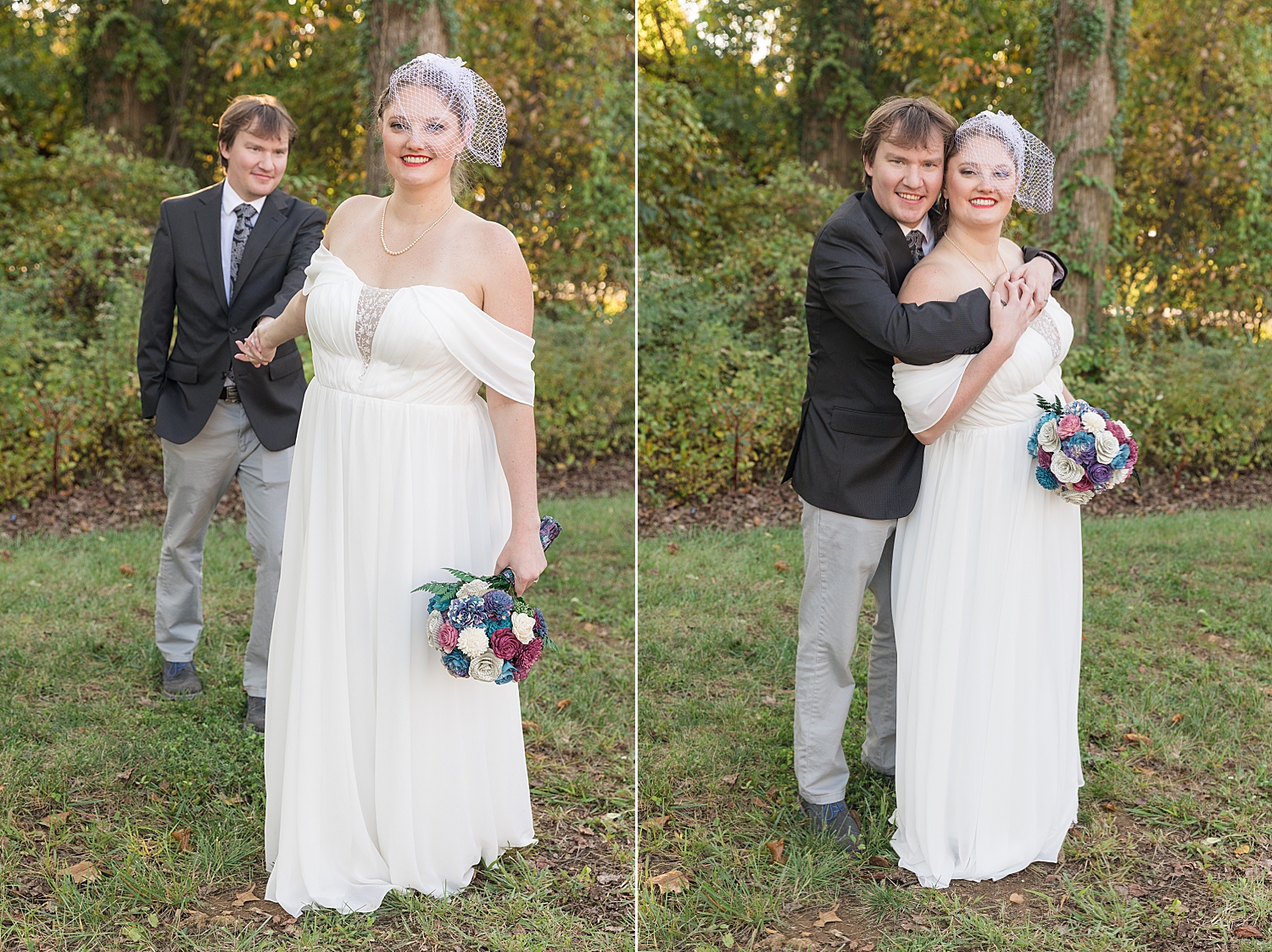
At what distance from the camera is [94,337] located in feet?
31.1

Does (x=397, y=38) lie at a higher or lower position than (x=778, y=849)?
higher

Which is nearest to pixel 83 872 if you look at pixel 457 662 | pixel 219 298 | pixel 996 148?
pixel 457 662

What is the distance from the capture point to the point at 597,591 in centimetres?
623

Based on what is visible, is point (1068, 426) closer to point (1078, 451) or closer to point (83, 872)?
point (1078, 451)

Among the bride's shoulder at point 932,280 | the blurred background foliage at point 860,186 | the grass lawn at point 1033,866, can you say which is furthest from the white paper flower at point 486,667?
the blurred background foliage at point 860,186

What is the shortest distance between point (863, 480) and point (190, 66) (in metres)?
12.1

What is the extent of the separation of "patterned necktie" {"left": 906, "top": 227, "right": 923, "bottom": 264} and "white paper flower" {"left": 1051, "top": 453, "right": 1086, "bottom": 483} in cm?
74

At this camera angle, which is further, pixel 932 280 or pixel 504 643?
pixel 932 280

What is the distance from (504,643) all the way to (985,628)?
1456 mm

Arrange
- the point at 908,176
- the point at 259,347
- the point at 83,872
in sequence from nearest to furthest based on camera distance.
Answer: the point at 908,176 < the point at 83,872 < the point at 259,347

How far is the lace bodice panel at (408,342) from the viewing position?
295 cm

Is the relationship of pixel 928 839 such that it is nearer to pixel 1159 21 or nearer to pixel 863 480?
pixel 863 480

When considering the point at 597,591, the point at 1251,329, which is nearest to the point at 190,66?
the point at 597,591

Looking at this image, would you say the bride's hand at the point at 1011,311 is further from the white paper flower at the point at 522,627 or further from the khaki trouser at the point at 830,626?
the white paper flower at the point at 522,627
